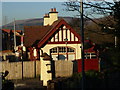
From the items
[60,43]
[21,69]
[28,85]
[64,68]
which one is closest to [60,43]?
[60,43]

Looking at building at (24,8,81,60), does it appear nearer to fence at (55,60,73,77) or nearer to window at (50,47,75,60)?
window at (50,47,75,60)

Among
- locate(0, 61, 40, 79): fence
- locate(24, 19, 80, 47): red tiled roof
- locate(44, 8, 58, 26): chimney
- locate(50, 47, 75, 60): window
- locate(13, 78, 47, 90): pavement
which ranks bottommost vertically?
locate(13, 78, 47, 90): pavement

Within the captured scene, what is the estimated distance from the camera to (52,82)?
12773 millimetres

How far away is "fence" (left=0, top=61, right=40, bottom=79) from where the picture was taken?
844 inches

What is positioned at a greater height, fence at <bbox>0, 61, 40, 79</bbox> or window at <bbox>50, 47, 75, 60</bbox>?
window at <bbox>50, 47, 75, 60</bbox>

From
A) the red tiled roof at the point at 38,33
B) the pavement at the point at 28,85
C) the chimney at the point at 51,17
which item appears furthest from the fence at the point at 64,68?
the chimney at the point at 51,17

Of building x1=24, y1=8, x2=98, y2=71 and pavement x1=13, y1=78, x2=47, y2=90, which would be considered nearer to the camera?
pavement x1=13, y1=78, x2=47, y2=90

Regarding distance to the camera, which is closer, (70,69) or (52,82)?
(52,82)

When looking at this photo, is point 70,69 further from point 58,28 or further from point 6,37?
point 6,37

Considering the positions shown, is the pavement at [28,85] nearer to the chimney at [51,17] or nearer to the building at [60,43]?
the building at [60,43]

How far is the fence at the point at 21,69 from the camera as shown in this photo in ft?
70.3

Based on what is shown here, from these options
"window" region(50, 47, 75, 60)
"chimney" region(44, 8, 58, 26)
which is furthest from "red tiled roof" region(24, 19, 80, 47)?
"chimney" region(44, 8, 58, 26)

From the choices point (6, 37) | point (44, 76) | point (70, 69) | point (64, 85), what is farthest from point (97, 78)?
point (6, 37)

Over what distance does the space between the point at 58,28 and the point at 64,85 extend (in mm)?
12423
